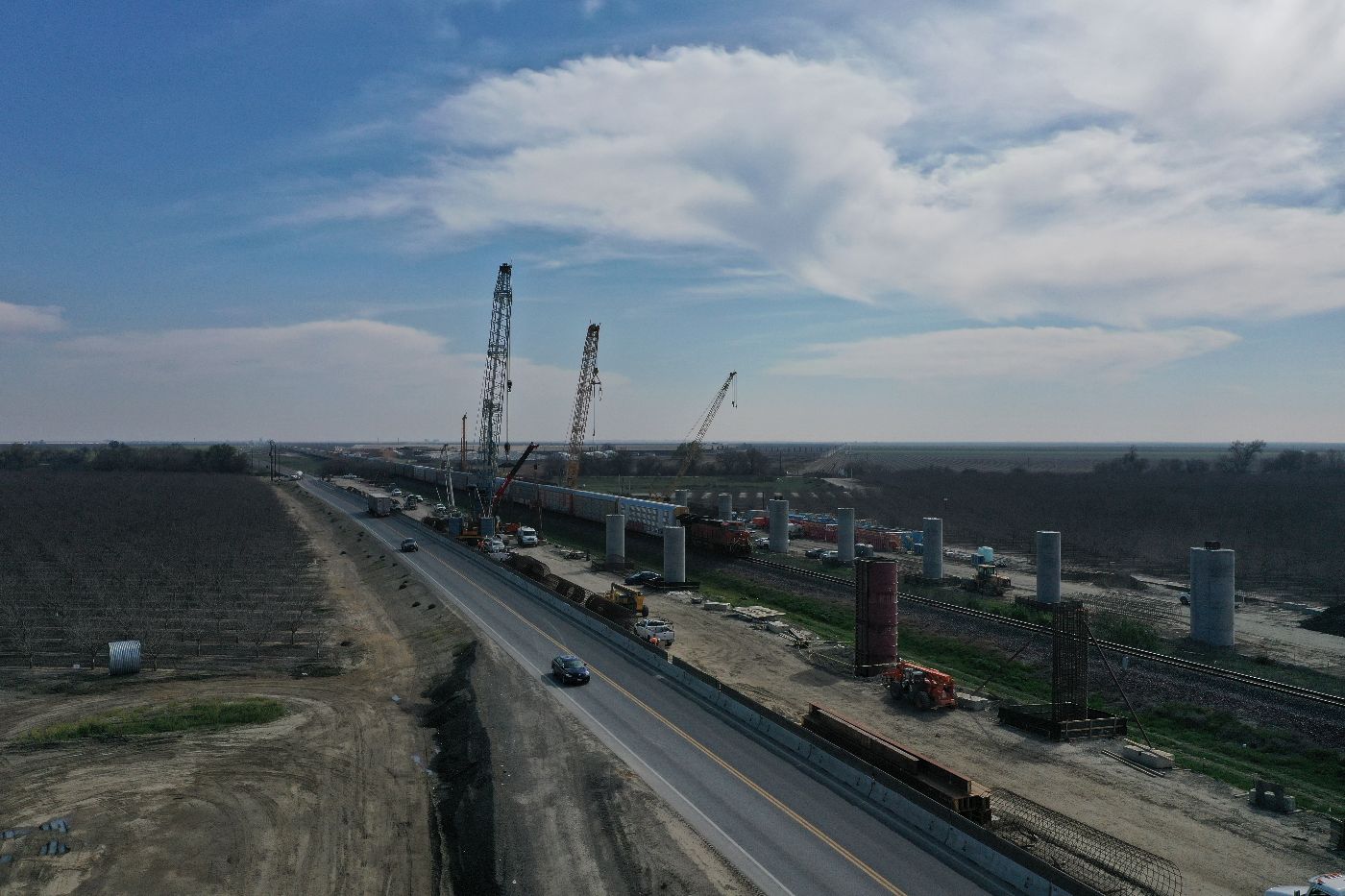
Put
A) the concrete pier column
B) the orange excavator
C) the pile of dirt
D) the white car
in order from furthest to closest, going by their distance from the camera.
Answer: the pile of dirt → the concrete pier column → the white car → the orange excavator

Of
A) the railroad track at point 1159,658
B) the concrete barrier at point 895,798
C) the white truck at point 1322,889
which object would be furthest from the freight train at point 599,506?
the white truck at point 1322,889

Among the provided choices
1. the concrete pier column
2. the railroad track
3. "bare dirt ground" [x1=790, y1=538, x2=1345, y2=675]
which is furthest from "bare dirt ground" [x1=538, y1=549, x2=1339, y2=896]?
"bare dirt ground" [x1=790, y1=538, x2=1345, y2=675]

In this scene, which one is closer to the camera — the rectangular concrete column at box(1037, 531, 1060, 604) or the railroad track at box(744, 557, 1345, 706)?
the railroad track at box(744, 557, 1345, 706)

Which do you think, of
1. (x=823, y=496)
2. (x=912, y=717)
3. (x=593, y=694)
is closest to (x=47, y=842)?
(x=593, y=694)

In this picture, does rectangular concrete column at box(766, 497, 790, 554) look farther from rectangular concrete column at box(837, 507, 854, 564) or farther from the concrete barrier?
the concrete barrier

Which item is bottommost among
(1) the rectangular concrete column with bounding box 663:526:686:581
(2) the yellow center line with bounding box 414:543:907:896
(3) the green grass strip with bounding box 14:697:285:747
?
(3) the green grass strip with bounding box 14:697:285:747

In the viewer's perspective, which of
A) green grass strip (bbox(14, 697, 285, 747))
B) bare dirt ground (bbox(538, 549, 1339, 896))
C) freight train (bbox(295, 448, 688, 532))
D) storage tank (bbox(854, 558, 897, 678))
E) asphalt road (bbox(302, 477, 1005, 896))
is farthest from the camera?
freight train (bbox(295, 448, 688, 532))

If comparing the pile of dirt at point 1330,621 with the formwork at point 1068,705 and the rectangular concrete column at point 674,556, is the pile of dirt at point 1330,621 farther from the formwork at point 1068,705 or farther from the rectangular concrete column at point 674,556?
the rectangular concrete column at point 674,556
